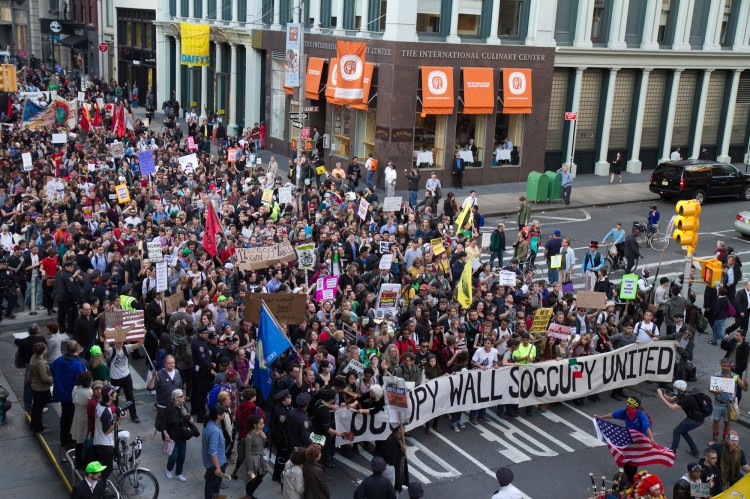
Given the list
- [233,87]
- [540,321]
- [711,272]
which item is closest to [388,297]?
[540,321]

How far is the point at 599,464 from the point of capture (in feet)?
44.6

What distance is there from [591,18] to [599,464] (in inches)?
1042

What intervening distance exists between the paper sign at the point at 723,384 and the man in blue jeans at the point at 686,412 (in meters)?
0.48

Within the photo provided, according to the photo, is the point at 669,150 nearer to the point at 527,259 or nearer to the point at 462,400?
the point at 527,259

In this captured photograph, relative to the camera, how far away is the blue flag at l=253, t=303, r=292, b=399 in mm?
13078

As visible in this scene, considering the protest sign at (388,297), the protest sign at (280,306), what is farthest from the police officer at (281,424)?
the protest sign at (388,297)

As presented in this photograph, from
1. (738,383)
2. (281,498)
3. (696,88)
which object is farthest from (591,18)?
(281,498)

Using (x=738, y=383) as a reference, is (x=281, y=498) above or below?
below

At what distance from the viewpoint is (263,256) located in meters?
19.2

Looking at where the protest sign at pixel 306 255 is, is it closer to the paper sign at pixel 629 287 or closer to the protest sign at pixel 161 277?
the protest sign at pixel 161 277

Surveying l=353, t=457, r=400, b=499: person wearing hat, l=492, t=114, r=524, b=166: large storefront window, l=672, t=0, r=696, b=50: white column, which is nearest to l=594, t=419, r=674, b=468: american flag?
l=353, t=457, r=400, b=499: person wearing hat

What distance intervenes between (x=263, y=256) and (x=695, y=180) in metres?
20.2

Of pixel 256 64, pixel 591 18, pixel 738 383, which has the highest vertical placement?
pixel 591 18

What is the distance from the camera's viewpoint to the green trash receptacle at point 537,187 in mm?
32344
